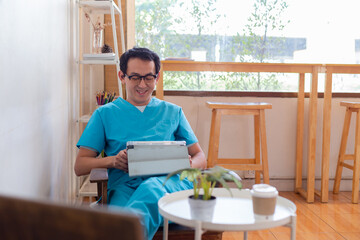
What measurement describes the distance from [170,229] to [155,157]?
0.33 metres

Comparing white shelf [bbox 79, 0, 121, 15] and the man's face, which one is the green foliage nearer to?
white shelf [bbox 79, 0, 121, 15]

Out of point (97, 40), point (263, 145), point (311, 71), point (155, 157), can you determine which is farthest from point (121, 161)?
point (311, 71)

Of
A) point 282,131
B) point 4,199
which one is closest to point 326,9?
point 282,131

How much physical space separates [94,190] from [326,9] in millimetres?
2706

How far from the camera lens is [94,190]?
9.48 feet

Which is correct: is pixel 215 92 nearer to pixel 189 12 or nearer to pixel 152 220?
pixel 189 12

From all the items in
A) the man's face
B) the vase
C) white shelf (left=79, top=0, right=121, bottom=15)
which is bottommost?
the man's face

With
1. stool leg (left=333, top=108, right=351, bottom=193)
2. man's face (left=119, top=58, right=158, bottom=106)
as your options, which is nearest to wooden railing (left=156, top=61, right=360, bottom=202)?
stool leg (left=333, top=108, right=351, bottom=193)

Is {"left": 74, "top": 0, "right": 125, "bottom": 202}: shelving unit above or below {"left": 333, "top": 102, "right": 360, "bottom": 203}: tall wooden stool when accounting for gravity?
above

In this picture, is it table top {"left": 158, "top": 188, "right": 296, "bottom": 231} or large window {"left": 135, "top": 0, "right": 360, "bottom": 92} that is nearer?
table top {"left": 158, "top": 188, "right": 296, "bottom": 231}

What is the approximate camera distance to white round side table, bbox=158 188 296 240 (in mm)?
1235

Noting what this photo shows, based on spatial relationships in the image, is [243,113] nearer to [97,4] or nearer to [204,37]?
[204,37]

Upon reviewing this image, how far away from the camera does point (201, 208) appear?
4.24 feet

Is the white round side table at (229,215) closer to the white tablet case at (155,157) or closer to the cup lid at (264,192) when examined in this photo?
the cup lid at (264,192)
